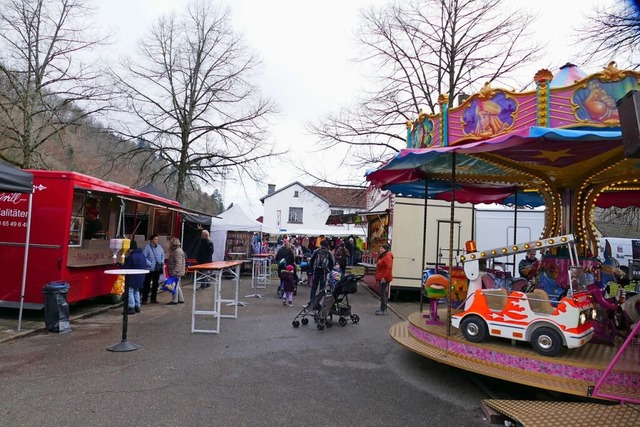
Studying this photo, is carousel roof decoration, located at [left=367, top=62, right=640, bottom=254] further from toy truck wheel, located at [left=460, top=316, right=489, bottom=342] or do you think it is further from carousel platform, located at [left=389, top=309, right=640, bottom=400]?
carousel platform, located at [left=389, top=309, right=640, bottom=400]

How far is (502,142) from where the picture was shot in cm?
482

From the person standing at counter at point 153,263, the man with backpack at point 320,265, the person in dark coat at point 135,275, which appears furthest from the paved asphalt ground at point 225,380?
the man with backpack at point 320,265

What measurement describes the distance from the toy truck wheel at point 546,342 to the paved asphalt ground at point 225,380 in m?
0.89

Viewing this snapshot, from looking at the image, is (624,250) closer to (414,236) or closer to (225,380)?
(414,236)

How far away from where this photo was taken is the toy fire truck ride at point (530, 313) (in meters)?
5.11

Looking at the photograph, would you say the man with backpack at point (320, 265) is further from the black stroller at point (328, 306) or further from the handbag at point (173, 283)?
the handbag at point (173, 283)

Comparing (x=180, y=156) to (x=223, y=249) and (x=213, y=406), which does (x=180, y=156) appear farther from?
(x=213, y=406)

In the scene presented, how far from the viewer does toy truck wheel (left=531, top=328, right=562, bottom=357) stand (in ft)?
16.6

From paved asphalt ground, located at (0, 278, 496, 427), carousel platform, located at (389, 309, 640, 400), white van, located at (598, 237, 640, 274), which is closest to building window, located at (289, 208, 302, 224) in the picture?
white van, located at (598, 237, 640, 274)

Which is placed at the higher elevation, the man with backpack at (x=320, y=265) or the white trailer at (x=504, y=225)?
the white trailer at (x=504, y=225)

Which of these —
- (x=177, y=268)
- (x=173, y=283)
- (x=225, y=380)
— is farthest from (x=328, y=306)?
(x=173, y=283)

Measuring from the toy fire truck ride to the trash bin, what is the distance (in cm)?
670

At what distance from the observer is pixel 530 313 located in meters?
5.41

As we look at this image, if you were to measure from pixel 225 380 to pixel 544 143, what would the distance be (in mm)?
4971
